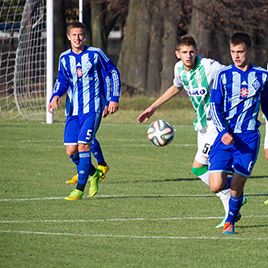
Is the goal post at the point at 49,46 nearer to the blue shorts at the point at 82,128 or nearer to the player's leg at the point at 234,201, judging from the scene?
the blue shorts at the point at 82,128

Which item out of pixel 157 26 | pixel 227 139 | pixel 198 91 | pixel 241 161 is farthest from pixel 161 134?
pixel 157 26

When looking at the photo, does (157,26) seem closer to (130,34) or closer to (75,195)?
(130,34)

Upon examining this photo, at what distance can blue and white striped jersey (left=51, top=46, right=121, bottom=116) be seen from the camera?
12.4 m

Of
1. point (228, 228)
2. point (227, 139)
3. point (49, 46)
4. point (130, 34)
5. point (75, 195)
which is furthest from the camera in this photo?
point (130, 34)

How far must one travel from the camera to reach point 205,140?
1104 cm

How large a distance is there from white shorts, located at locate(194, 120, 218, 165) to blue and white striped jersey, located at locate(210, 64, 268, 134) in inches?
55.9

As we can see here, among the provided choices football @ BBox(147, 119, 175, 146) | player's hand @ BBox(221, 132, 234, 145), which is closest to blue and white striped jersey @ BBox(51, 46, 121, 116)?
football @ BBox(147, 119, 175, 146)

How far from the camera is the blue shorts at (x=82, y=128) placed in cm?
1218

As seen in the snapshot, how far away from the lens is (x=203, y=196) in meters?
12.4

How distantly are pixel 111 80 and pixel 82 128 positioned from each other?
72cm

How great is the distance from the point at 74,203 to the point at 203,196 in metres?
1.63

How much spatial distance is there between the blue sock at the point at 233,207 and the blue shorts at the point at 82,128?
2835 millimetres

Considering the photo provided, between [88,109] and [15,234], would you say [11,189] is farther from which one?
[15,234]

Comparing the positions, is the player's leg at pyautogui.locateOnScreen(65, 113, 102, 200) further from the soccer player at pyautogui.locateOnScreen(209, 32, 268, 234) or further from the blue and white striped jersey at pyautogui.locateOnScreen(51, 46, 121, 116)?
the soccer player at pyautogui.locateOnScreen(209, 32, 268, 234)
